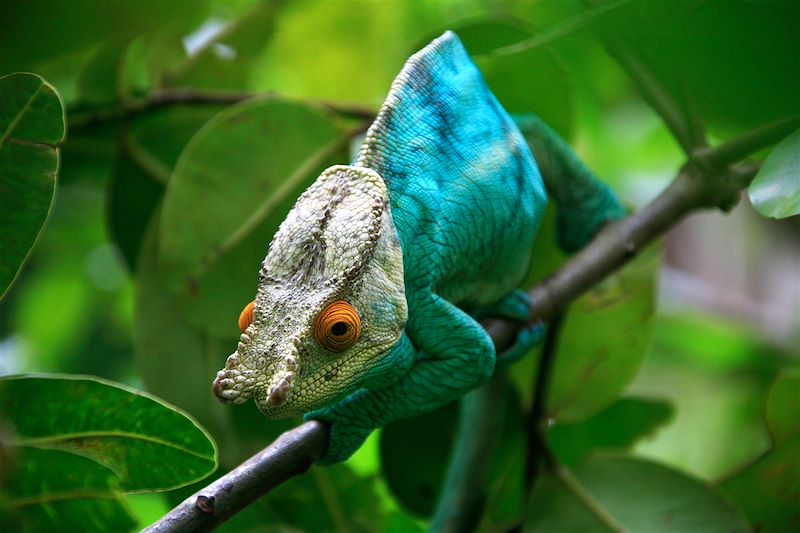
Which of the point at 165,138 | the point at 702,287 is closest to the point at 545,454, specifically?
the point at 165,138

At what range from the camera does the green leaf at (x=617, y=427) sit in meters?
1.75

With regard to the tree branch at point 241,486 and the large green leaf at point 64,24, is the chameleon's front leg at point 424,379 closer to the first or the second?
the tree branch at point 241,486

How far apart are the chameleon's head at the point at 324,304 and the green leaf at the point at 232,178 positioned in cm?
42

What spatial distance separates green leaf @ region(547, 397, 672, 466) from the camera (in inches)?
68.8

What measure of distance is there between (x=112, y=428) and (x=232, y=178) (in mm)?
554

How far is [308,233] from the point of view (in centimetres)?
108

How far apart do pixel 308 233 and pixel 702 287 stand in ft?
9.50


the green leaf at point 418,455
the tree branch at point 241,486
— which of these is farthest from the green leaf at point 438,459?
the tree branch at point 241,486

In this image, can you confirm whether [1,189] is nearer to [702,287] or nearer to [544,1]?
[544,1]

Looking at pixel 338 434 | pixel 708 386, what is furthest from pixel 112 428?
pixel 708 386

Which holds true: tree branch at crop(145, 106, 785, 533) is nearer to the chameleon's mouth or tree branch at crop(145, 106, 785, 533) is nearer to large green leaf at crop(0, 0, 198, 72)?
the chameleon's mouth

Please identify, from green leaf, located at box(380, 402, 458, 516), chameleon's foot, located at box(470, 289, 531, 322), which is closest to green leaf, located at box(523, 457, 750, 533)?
green leaf, located at box(380, 402, 458, 516)

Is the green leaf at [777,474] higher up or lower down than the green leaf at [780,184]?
lower down

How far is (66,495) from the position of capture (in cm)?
117
